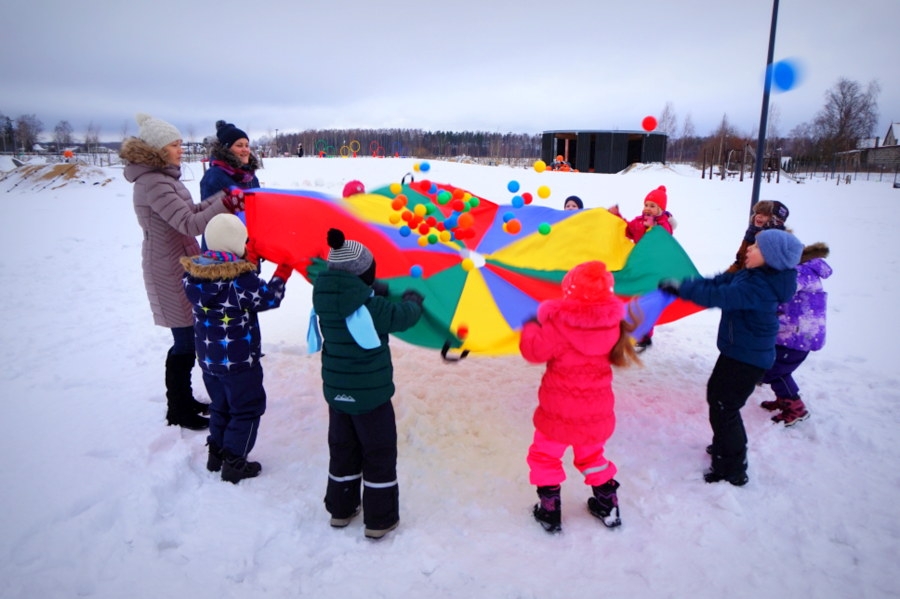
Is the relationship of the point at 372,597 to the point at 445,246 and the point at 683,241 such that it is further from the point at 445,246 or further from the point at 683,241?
the point at 683,241

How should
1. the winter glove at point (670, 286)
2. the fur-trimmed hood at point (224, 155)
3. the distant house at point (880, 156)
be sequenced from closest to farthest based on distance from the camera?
the winter glove at point (670, 286)
the fur-trimmed hood at point (224, 155)
the distant house at point (880, 156)

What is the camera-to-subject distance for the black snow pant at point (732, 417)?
3.24 m

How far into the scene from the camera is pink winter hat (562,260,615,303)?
2750 mm

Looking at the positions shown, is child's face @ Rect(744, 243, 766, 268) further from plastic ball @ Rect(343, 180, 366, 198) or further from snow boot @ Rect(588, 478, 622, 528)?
plastic ball @ Rect(343, 180, 366, 198)

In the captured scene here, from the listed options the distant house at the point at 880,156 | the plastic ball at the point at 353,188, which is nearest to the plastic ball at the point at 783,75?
the plastic ball at the point at 353,188

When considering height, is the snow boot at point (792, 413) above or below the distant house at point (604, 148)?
below

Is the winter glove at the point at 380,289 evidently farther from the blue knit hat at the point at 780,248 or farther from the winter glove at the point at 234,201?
the blue knit hat at the point at 780,248

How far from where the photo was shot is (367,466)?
292cm

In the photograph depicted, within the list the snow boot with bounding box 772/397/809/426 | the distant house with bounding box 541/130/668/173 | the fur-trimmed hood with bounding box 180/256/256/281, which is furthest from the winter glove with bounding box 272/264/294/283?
the distant house with bounding box 541/130/668/173

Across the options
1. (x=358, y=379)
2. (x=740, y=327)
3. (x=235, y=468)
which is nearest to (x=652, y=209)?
(x=740, y=327)

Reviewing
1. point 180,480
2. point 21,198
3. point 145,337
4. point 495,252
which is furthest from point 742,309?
point 21,198

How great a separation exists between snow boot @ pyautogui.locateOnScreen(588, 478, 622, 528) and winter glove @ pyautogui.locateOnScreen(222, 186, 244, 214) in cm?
299

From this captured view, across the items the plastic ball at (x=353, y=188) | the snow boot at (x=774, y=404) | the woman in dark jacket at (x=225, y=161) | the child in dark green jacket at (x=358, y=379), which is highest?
the woman in dark jacket at (x=225, y=161)

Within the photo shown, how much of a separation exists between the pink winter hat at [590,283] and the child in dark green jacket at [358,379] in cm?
87
